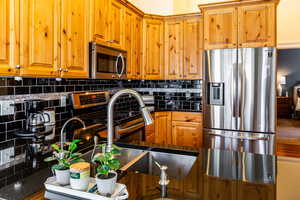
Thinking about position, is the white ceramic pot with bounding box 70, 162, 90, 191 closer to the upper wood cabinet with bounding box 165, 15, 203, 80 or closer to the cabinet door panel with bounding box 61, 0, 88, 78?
the cabinet door panel with bounding box 61, 0, 88, 78

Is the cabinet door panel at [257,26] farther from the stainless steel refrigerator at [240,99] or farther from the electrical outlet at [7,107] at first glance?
the electrical outlet at [7,107]

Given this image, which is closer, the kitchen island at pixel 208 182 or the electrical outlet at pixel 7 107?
the kitchen island at pixel 208 182

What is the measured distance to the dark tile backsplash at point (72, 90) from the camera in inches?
74.2

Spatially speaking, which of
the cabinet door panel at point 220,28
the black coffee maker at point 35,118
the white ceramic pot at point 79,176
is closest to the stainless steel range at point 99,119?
the black coffee maker at point 35,118

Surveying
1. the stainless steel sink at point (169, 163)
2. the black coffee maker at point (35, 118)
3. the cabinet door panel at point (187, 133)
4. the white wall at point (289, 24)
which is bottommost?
the cabinet door panel at point (187, 133)

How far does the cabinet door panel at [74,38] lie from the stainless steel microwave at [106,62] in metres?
0.07

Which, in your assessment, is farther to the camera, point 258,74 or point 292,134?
point 292,134

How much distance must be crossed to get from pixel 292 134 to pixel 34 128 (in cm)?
568

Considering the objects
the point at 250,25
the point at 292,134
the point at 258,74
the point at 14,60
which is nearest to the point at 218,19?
the point at 250,25

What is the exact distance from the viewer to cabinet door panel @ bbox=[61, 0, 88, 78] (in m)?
2.04

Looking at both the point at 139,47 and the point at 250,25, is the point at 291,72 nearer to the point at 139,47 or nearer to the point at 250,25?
the point at 250,25

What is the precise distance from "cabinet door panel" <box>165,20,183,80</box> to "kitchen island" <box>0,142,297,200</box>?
264 cm

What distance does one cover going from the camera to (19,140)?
5.47 feet

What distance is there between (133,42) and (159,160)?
7.47ft
